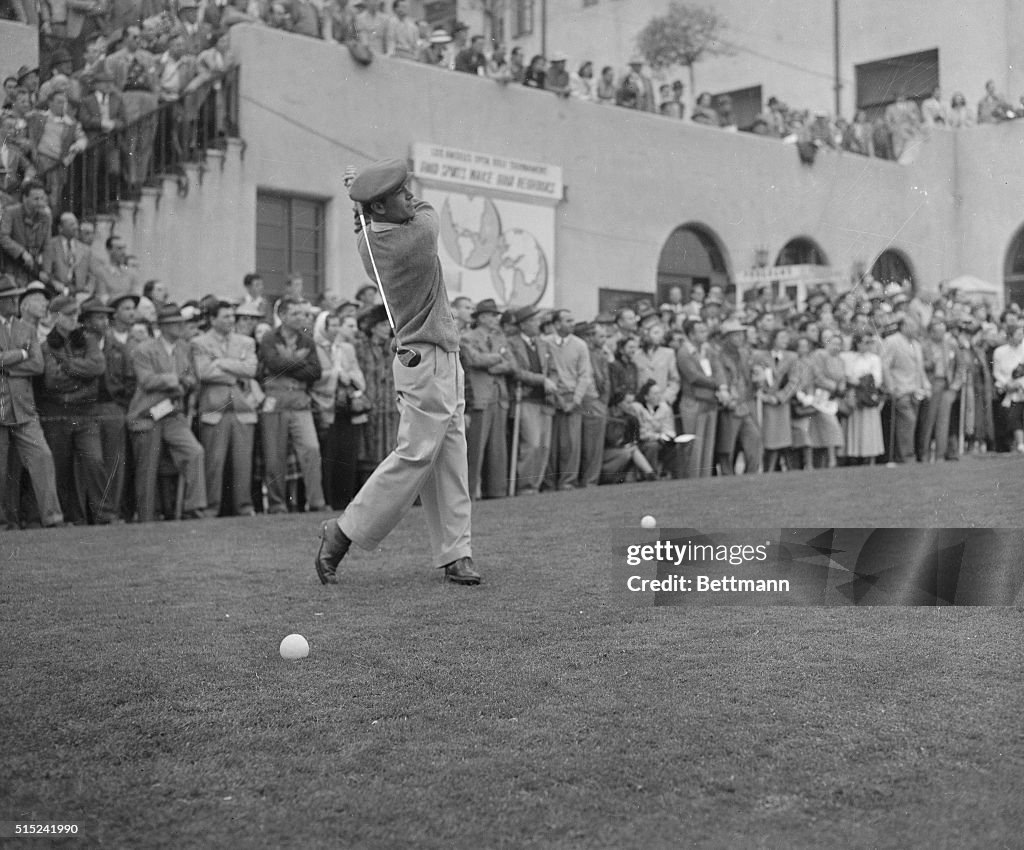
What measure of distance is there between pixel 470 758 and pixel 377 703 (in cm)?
73

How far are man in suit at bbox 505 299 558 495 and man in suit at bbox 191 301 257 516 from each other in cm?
302

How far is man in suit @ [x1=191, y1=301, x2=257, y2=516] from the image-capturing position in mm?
12000

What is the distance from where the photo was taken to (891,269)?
2130 cm

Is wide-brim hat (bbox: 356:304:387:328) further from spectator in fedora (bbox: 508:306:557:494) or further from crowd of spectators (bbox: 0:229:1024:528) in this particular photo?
spectator in fedora (bbox: 508:306:557:494)

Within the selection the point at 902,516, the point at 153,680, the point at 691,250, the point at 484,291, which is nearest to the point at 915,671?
the point at 153,680

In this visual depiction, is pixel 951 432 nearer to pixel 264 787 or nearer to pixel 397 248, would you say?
pixel 397 248

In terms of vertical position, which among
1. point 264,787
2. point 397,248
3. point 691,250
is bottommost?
point 264,787

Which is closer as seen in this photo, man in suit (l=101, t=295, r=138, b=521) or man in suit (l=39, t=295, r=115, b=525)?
man in suit (l=39, t=295, r=115, b=525)

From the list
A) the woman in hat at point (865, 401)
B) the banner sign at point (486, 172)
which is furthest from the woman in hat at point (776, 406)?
the banner sign at point (486, 172)

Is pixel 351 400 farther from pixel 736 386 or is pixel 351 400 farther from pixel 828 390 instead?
pixel 828 390

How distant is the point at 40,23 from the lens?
13.4 m

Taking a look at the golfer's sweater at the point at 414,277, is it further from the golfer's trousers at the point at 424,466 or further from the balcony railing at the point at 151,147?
the balcony railing at the point at 151,147

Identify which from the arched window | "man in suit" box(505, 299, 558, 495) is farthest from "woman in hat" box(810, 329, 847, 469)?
the arched window

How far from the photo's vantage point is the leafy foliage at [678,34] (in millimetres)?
21969
